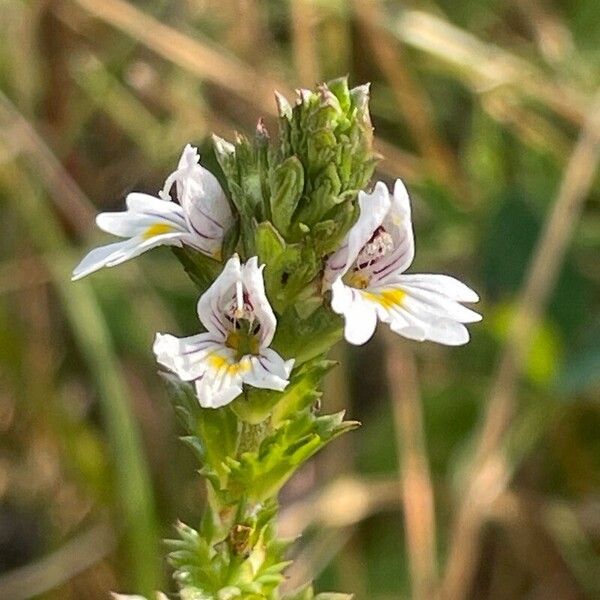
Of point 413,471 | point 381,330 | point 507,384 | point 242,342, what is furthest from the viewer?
point 381,330

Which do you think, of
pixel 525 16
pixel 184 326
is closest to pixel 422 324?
pixel 184 326

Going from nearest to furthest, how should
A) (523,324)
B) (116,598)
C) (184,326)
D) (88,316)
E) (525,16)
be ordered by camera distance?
(116,598)
(523,324)
(88,316)
(184,326)
(525,16)

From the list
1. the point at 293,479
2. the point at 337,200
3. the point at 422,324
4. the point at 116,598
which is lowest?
the point at 293,479

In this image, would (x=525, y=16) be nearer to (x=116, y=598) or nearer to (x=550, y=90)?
(x=550, y=90)

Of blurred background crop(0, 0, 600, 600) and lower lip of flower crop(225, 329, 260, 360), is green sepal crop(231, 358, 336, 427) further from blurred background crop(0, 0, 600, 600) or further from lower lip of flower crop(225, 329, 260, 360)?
blurred background crop(0, 0, 600, 600)

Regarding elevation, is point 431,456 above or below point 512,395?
below

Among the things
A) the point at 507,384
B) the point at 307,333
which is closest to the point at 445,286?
the point at 307,333

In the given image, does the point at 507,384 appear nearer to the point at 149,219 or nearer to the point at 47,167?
the point at 47,167
